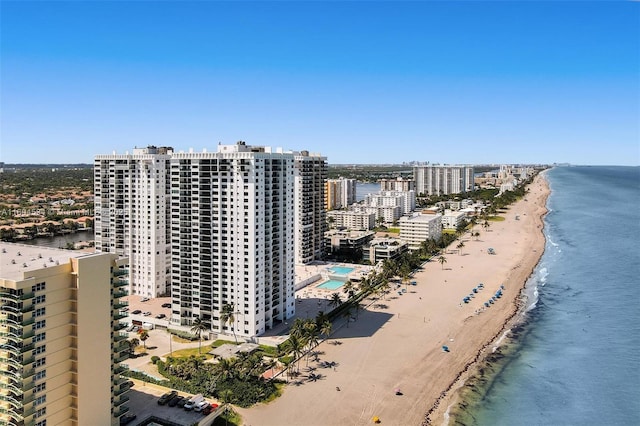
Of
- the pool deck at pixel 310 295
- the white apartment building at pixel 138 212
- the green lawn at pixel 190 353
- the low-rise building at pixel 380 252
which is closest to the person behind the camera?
the green lawn at pixel 190 353

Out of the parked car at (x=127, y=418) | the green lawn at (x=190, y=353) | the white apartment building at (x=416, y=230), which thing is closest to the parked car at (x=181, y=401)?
the parked car at (x=127, y=418)

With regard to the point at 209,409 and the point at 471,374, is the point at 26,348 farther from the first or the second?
the point at 471,374

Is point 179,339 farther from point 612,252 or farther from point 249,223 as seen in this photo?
point 612,252

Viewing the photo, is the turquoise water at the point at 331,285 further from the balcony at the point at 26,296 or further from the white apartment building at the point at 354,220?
the white apartment building at the point at 354,220

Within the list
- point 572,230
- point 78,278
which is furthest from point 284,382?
point 572,230

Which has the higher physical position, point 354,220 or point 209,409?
point 354,220

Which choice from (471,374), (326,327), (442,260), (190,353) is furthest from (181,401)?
(442,260)

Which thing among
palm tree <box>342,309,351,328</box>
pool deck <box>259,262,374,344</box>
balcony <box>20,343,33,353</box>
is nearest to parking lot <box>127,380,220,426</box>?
balcony <box>20,343,33,353</box>
